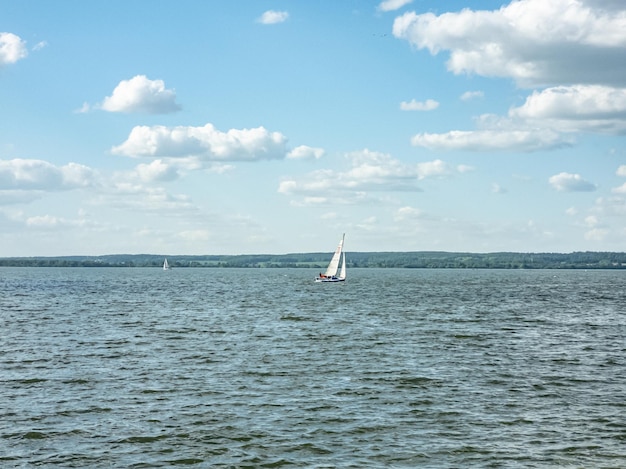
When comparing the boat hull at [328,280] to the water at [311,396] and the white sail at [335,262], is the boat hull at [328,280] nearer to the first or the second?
the white sail at [335,262]

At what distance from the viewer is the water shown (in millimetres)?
22719

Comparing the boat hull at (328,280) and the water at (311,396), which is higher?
the boat hull at (328,280)

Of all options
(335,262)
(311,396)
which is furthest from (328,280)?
(311,396)

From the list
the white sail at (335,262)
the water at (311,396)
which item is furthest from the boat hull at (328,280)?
the water at (311,396)

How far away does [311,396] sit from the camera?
30938 mm

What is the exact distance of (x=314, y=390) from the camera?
32.3 meters

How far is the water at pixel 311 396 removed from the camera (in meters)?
22.7

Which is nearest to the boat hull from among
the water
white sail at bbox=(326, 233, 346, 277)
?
white sail at bbox=(326, 233, 346, 277)

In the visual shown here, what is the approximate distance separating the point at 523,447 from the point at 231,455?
9214 mm

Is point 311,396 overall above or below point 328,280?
below

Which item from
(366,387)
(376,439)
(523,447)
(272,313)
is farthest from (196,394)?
(272,313)

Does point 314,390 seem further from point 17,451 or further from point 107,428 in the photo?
point 17,451

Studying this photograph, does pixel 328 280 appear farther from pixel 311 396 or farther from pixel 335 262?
pixel 311 396

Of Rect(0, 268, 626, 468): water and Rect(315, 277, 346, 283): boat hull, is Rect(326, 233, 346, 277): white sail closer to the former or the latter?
Rect(315, 277, 346, 283): boat hull
